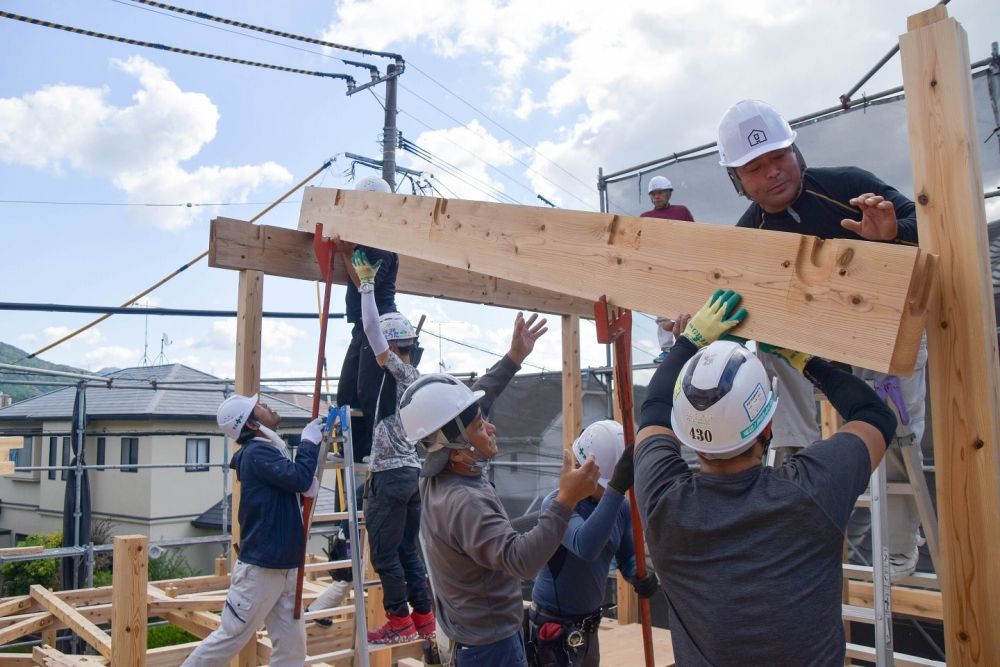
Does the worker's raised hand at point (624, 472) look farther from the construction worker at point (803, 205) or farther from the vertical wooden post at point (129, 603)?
the vertical wooden post at point (129, 603)

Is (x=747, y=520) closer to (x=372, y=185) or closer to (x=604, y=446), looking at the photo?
(x=604, y=446)

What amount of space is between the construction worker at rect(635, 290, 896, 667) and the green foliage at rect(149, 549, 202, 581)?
16.9m

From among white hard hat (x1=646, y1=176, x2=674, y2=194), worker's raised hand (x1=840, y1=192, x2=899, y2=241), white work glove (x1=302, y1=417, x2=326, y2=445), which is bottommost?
white work glove (x1=302, y1=417, x2=326, y2=445)

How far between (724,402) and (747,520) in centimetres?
25

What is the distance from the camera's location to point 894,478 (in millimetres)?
2879

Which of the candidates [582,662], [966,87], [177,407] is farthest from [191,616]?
[177,407]

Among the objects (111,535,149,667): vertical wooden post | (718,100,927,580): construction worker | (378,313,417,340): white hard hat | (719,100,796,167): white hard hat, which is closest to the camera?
(718,100,927,580): construction worker

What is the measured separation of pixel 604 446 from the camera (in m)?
3.21

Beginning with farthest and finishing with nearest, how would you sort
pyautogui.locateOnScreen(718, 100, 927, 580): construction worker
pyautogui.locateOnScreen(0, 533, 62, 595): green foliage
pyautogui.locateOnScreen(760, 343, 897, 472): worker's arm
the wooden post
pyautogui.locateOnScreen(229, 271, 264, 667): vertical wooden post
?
pyautogui.locateOnScreen(0, 533, 62, 595): green foliage < the wooden post < pyautogui.locateOnScreen(229, 271, 264, 667): vertical wooden post < pyautogui.locateOnScreen(718, 100, 927, 580): construction worker < pyautogui.locateOnScreen(760, 343, 897, 472): worker's arm

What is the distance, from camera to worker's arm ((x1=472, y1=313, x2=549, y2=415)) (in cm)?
327

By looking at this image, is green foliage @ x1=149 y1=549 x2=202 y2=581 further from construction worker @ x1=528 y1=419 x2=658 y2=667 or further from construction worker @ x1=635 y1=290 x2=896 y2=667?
construction worker @ x1=635 y1=290 x2=896 y2=667

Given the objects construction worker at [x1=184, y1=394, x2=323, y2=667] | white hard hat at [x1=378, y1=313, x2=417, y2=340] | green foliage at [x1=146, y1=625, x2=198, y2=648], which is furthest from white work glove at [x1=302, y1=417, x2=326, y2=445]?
green foliage at [x1=146, y1=625, x2=198, y2=648]

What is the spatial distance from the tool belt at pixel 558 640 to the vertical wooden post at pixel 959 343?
1548 mm

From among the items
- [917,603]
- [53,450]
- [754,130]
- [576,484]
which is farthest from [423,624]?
[53,450]
